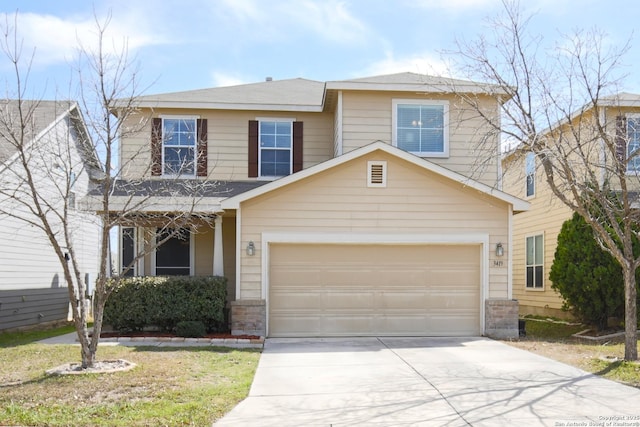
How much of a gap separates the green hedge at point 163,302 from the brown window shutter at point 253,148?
377 cm

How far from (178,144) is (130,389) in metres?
9.34

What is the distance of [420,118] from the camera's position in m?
15.7

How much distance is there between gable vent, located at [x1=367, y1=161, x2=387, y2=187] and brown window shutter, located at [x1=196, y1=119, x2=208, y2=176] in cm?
459

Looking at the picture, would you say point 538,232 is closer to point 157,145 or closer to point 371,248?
point 371,248

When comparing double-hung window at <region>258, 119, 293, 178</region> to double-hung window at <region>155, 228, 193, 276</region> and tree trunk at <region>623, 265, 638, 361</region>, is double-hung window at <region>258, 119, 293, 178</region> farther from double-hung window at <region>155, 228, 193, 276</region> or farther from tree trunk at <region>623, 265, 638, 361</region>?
tree trunk at <region>623, 265, 638, 361</region>

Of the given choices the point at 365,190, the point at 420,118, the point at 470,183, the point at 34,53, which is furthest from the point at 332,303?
the point at 34,53

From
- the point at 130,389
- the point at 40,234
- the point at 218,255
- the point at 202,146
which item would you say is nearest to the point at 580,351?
the point at 218,255

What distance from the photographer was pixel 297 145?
16.6 meters

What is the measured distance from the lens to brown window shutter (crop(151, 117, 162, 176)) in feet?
50.9

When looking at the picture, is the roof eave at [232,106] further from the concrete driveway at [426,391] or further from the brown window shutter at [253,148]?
the concrete driveway at [426,391]

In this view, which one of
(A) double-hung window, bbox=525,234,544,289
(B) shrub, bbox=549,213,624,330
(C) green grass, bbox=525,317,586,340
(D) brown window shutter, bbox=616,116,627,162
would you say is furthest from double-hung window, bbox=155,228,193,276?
(A) double-hung window, bbox=525,234,544,289

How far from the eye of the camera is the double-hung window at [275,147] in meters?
16.4

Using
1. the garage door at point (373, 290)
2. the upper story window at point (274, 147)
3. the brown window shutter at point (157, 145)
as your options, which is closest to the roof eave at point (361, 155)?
the garage door at point (373, 290)

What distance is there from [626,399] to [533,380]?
53.6 inches
